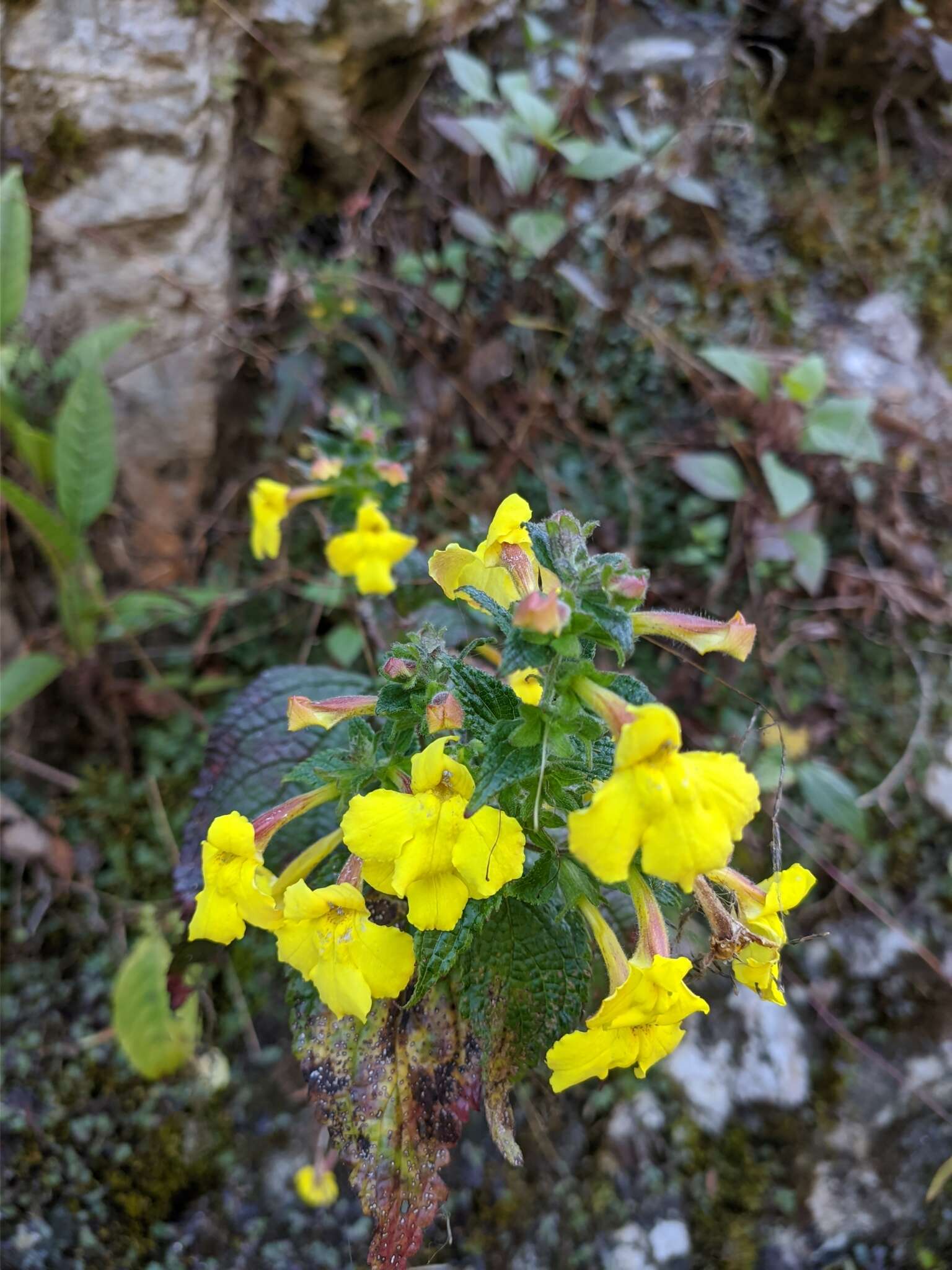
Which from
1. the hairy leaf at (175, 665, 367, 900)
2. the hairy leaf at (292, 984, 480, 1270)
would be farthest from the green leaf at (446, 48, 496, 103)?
the hairy leaf at (292, 984, 480, 1270)

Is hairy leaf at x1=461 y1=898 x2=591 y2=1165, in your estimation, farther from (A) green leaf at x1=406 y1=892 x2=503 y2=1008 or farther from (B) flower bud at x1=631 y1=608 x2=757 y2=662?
(B) flower bud at x1=631 y1=608 x2=757 y2=662

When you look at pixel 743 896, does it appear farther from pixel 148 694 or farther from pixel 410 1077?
pixel 148 694

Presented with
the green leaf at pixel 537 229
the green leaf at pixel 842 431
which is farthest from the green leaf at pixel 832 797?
the green leaf at pixel 537 229

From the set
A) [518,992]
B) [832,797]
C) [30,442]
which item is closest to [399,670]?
[518,992]

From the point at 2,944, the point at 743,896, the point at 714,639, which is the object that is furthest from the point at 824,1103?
the point at 2,944

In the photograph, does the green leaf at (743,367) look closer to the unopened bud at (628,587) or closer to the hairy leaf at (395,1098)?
the unopened bud at (628,587)

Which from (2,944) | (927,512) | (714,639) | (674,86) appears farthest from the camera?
(674,86)

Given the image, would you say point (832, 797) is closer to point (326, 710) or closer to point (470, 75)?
point (326, 710)
